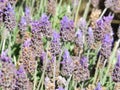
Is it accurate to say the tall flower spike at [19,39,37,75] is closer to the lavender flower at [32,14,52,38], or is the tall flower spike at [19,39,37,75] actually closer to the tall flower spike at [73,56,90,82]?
the lavender flower at [32,14,52,38]

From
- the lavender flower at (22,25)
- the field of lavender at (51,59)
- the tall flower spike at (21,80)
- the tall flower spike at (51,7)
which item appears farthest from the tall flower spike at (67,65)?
the tall flower spike at (51,7)

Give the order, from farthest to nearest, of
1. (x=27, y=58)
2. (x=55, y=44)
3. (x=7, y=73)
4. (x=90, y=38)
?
(x=90, y=38) < (x=55, y=44) < (x=27, y=58) < (x=7, y=73)

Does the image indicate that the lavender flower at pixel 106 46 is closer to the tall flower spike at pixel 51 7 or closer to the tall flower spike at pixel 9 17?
the tall flower spike at pixel 9 17

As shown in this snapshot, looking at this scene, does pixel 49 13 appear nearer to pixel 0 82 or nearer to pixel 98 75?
pixel 98 75

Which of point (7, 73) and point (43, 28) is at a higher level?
point (43, 28)

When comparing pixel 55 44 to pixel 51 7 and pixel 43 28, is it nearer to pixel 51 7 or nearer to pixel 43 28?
pixel 43 28

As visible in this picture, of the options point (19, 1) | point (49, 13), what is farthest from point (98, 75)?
point (19, 1)

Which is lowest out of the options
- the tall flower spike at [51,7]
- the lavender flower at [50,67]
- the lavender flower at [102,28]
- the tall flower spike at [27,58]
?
the lavender flower at [50,67]

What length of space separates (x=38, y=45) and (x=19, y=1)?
1646 mm

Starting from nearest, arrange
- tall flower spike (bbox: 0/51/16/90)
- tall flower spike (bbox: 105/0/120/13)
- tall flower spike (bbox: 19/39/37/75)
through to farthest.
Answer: tall flower spike (bbox: 0/51/16/90) → tall flower spike (bbox: 19/39/37/75) → tall flower spike (bbox: 105/0/120/13)

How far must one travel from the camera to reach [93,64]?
275cm

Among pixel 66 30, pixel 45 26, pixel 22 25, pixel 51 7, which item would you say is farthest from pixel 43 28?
pixel 51 7

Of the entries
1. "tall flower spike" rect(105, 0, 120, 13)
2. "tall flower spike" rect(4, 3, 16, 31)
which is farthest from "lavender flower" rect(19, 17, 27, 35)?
"tall flower spike" rect(105, 0, 120, 13)

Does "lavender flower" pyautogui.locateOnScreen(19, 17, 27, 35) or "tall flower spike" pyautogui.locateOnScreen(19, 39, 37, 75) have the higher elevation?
"lavender flower" pyautogui.locateOnScreen(19, 17, 27, 35)
